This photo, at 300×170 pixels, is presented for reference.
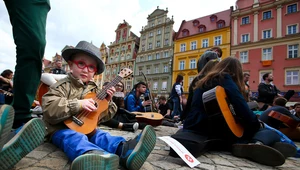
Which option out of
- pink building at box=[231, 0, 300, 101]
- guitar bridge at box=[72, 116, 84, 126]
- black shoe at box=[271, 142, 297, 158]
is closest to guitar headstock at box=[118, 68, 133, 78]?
guitar bridge at box=[72, 116, 84, 126]

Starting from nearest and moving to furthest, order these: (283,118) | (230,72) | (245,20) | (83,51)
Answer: (83,51) < (230,72) < (283,118) < (245,20)

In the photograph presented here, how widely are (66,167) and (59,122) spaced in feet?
1.34

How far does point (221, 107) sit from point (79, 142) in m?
1.41

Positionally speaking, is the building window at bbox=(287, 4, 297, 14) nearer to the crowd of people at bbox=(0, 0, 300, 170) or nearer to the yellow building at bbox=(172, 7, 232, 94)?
the yellow building at bbox=(172, 7, 232, 94)

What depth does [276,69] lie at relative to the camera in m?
18.0

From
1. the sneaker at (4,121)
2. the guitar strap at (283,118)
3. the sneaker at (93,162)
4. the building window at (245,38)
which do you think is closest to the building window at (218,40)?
the building window at (245,38)

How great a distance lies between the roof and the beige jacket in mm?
24799

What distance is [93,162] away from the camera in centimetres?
92

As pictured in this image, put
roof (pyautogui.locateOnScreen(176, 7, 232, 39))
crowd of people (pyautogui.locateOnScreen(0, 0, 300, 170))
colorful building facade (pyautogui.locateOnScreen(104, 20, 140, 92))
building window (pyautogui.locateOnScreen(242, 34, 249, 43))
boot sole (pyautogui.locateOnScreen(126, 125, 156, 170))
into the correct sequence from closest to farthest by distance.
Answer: crowd of people (pyautogui.locateOnScreen(0, 0, 300, 170)) < boot sole (pyautogui.locateOnScreen(126, 125, 156, 170)) < building window (pyautogui.locateOnScreen(242, 34, 249, 43)) < roof (pyautogui.locateOnScreen(176, 7, 232, 39)) < colorful building facade (pyautogui.locateOnScreen(104, 20, 140, 92))

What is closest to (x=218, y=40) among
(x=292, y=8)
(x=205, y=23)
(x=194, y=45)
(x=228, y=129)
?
(x=194, y=45)

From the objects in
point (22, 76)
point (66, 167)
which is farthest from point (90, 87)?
point (66, 167)

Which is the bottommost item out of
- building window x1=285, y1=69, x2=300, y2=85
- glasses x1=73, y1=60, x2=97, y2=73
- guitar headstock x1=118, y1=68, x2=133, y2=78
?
guitar headstock x1=118, y1=68, x2=133, y2=78

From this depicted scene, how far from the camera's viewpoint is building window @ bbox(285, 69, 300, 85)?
17000mm

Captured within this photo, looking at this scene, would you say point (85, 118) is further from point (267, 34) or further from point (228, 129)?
point (267, 34)
